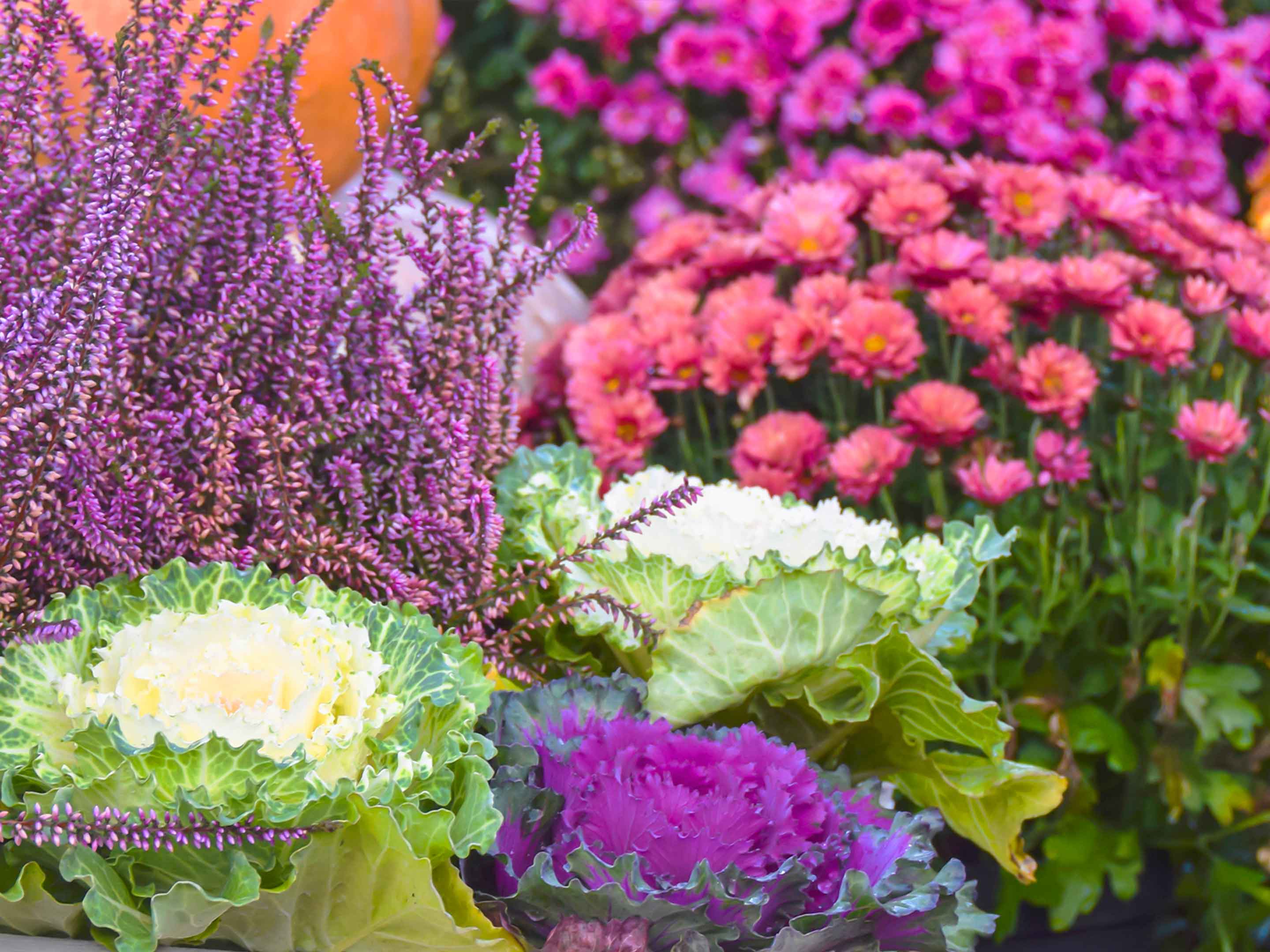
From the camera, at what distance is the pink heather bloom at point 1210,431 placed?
1219 mm

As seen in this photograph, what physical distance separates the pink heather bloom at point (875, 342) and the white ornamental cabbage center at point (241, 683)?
2.22 ft

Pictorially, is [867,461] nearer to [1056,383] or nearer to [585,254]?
[1056,383]

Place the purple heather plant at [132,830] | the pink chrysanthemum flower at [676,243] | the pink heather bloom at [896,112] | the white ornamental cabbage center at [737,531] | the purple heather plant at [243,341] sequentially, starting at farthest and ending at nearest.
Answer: the pink heather bloom at [896,112] → the pink chrysanthemum flower at [676,243] → the white ornamental cabbage center at [737,531] → the purple heather plant at [243,341] → the purple heather plant at [132,830]

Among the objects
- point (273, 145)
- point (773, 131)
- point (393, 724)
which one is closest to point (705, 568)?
point (393, 724)

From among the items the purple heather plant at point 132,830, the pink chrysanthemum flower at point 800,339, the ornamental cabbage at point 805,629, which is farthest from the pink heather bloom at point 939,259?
the purple heather plant at point 132,830

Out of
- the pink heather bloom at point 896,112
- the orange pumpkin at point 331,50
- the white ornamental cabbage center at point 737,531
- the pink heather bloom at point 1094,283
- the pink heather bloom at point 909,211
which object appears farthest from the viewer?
the pink heather bloom at point 896,112

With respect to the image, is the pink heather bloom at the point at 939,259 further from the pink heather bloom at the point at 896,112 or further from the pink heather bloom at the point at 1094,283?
the pink heather bloom at the point at 896,112

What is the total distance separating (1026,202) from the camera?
4.63 feet

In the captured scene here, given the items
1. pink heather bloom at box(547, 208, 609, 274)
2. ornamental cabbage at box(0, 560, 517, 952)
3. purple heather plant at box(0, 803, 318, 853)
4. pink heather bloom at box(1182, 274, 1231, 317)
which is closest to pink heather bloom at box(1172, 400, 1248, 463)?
pink heather bloom at box(1182, 274, 1231, 317)

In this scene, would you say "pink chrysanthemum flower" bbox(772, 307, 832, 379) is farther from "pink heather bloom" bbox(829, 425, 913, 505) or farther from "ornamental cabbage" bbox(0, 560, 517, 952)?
"ornamental cabbage" bbox(0, 560, 517, 952)

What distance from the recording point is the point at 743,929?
63 cm

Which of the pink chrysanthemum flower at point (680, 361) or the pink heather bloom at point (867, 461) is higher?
the pink chrysanthemum flower at point (680, 361)

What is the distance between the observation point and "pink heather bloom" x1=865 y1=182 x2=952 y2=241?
1.37 metres

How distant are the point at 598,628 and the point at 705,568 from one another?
0.08m
